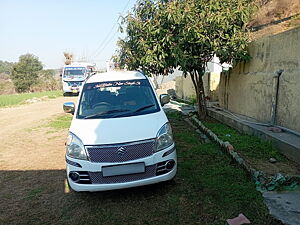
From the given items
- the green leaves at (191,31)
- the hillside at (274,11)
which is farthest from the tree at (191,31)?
the hillside at (274,11)

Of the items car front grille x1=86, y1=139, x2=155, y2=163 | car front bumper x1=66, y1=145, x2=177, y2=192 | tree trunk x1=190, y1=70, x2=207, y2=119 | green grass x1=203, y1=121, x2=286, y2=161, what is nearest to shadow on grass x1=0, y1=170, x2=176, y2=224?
car front bumper x1=66, y1=145, x2=177, y2=192

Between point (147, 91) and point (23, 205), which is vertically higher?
point (147, 91)

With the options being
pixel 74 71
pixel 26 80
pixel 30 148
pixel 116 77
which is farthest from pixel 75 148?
pixel 26 80

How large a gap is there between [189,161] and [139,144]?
6.03 feet

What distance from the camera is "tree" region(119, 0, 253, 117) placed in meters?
6.05

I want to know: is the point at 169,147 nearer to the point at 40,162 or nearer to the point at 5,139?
the point at 40,162

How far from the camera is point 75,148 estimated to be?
340cm

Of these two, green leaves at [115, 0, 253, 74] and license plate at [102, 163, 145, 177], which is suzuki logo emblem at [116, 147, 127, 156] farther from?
green leaves at [115, 0, 253, 74]

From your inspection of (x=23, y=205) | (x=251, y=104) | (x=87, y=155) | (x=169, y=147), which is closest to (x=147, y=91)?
(x=169, y=147)

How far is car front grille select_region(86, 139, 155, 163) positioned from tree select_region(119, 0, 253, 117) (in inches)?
142

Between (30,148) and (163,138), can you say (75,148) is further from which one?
(30,148)

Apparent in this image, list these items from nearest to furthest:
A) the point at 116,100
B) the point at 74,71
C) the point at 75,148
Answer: the point at 75,148 → the point at 116,100 → the point at 74,71

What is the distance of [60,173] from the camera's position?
15.5ft

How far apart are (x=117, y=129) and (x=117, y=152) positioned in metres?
0.37
